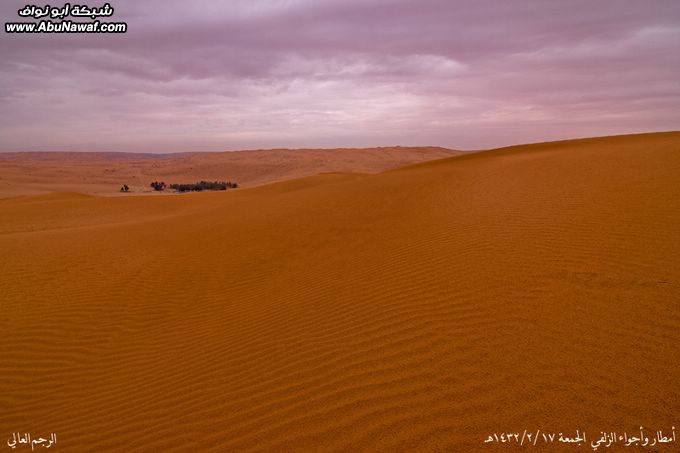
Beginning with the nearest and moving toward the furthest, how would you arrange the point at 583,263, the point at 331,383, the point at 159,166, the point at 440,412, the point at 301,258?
the point at 440,412 < the point at 331,383 < the point at 583,263 < the point at 301,258 < the point at 159,166

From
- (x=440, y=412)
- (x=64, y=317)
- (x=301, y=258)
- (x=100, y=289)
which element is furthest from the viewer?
(x=301, y=258)

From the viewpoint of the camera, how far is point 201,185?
37.0 meters

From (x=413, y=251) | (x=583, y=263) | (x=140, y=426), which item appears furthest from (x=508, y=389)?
(x=413, y=251)

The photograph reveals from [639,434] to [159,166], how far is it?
76.3 m

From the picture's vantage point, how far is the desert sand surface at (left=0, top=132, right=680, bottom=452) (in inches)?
120

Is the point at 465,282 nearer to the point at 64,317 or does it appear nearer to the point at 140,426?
the point at 140,426

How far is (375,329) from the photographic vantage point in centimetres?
445

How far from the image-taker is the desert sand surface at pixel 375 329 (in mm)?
3045

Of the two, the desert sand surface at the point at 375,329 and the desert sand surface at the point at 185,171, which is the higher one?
the desert sand surface at the point at 185,171

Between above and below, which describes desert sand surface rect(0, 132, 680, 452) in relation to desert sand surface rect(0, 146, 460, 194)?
below

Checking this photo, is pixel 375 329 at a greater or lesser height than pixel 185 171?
lesser

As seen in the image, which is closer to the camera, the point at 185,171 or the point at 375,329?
the point at 375,329

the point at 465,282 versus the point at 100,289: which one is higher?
the point at 465,282

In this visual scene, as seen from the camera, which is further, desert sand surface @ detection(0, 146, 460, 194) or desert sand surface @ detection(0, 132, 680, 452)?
desert sand surface @ detection(0, 146, 460, 194)
